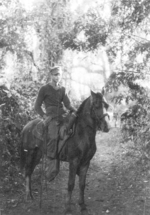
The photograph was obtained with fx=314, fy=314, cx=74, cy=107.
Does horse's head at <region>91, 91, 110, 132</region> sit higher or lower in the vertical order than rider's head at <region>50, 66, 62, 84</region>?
lower

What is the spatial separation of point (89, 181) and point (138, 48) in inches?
172

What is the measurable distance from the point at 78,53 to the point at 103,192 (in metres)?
5.05

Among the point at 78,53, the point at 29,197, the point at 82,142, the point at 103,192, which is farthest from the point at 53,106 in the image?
the point at 78,53

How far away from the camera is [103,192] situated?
24.8 ft

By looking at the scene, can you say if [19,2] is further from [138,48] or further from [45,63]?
[138,48]

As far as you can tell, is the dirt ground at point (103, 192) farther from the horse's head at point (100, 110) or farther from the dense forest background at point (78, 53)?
the horse's head at point (100, 110)

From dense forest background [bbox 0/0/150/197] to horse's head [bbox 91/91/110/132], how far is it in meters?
2.21

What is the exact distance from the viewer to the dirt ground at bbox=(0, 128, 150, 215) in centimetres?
625

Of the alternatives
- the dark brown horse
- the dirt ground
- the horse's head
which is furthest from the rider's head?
the dirt ground

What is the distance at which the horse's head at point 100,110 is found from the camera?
17.5 ft

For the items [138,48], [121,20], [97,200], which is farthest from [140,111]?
[97,200]

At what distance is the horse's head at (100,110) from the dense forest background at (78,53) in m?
2.21

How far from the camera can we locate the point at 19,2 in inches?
468

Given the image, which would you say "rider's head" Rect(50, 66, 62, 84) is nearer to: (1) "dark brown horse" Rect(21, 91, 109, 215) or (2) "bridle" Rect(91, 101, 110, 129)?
(1) "dark brown horse" Rect(21, 91, 109, 215)
